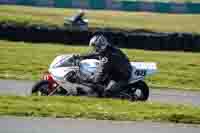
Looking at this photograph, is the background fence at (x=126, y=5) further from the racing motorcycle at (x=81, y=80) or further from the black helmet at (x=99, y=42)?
the black helmet at (x=99, y=42)

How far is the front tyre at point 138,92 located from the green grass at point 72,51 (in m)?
5.54

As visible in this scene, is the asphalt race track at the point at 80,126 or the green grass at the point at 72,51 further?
the green grass at the point at 72,51

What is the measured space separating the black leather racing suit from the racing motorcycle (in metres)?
0.10

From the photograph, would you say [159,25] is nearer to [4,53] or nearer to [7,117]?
[4,53]

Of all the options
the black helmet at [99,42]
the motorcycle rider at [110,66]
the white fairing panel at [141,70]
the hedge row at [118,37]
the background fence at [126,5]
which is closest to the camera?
the black helmet at [99,42]

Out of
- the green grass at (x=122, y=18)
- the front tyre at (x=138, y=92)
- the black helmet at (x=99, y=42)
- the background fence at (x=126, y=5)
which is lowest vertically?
the background fence at (x=126, y=5)

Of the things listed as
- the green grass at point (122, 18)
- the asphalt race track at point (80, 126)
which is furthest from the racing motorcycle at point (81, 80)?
the green grass at point (122, 18)

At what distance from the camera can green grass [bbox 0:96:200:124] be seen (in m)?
11.3

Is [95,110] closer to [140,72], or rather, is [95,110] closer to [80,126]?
[80,126]

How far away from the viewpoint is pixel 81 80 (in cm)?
1493

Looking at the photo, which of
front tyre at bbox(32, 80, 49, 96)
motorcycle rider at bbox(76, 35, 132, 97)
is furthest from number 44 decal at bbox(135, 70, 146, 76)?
front tyre at bbox(32, 80, 49, 96)

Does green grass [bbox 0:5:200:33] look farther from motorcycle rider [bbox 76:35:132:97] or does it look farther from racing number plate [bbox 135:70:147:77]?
racing number plate [bbox 135:70:147:77]

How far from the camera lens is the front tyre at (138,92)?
48.6 feet

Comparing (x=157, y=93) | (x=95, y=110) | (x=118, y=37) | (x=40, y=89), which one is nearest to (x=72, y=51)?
(x=118, y=37)
